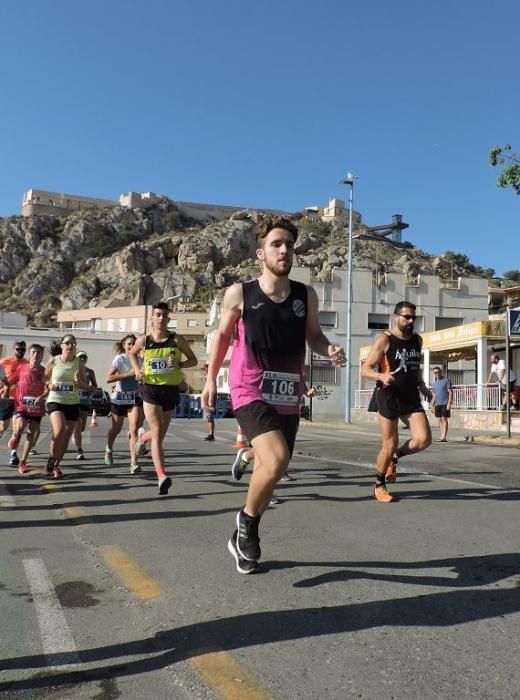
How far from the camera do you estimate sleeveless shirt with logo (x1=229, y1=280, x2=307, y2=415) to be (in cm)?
376

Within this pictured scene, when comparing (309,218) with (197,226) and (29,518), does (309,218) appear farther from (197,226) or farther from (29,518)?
(29,518)

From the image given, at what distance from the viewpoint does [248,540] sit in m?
3.71

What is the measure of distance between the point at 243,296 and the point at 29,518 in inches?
120

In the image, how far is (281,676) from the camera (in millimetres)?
2383

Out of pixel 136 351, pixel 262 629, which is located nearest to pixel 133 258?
pixel 136 351

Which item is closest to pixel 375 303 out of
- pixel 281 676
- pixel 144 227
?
pixel 281 676

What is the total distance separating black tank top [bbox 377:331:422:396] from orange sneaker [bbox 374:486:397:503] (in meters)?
0.95

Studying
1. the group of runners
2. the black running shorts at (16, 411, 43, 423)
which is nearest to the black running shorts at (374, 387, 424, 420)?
the group of runners

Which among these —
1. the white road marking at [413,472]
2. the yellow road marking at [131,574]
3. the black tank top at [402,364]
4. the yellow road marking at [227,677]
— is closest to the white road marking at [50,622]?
the yellow road marking at [131,574]

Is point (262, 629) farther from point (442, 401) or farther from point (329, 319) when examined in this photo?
point (329, 319)

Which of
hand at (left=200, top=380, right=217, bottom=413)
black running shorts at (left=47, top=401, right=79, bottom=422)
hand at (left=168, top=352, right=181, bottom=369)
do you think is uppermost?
hand at (left=168, top=352, right=181, bottom=369)

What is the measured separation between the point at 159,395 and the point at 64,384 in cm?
202

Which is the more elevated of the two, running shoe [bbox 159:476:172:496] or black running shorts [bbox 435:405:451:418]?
black running shorts [bbox 435:405:451:418]

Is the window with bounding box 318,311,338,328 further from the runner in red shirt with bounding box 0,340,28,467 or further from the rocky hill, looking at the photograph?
the rocky hill
